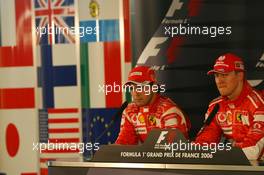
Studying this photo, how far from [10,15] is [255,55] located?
0.88 meters

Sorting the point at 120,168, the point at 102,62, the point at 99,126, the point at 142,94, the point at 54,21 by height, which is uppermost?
the point at 54,21

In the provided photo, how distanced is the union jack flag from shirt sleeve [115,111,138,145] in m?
0.34

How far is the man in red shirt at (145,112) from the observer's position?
153 cm

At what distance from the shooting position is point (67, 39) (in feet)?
5.07

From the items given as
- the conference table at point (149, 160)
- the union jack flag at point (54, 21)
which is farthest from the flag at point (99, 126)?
the union jack flag at point (54, 21)

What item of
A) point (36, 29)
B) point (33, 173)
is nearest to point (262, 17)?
point (36, 29)

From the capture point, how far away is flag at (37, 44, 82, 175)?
1.55 meters

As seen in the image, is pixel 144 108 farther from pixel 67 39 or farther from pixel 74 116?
pixel 67 39

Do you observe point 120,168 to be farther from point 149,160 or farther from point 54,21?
point 54,21

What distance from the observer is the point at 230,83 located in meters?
1.48

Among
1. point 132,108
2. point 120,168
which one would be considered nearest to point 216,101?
point 132,108

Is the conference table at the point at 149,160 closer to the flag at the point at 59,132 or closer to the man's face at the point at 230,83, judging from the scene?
the flag at the point at 59,132

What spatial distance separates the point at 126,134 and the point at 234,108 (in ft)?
1.25

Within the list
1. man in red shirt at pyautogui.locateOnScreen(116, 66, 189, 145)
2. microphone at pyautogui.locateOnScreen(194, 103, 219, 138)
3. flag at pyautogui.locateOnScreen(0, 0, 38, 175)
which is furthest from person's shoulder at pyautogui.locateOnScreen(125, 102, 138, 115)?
flag at pyautogui.locateOnScreen(0, 0, 38, 175)
